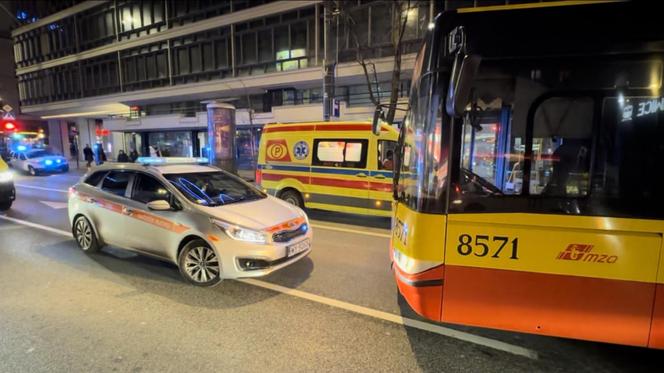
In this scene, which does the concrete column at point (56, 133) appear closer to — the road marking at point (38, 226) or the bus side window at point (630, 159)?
the road marking at point (38, 226)

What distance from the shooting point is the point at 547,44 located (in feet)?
9.07

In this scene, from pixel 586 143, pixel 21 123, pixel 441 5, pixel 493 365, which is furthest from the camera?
pixel 21 123

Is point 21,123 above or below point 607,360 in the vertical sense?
above

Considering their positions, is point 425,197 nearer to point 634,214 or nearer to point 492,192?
point 492,192

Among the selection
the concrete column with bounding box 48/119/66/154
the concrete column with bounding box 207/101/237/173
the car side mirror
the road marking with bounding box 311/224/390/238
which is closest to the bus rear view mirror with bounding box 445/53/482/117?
the car side mirror

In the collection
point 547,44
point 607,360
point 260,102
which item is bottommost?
point 607,360

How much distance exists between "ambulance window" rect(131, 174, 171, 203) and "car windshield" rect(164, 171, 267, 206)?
0.18m

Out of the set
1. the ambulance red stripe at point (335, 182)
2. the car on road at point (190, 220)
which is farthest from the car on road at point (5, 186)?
the ambulance red stripe at point (335, 182)

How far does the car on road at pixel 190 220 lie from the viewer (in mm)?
4520

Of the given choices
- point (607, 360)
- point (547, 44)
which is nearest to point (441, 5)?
point (547, 44)

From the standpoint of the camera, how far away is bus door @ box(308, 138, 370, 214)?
8.59 meters

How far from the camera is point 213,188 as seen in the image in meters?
5.48

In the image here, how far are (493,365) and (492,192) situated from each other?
1.57m

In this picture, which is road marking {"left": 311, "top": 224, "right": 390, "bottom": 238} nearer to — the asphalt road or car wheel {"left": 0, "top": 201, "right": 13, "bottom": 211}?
the asphalt road
